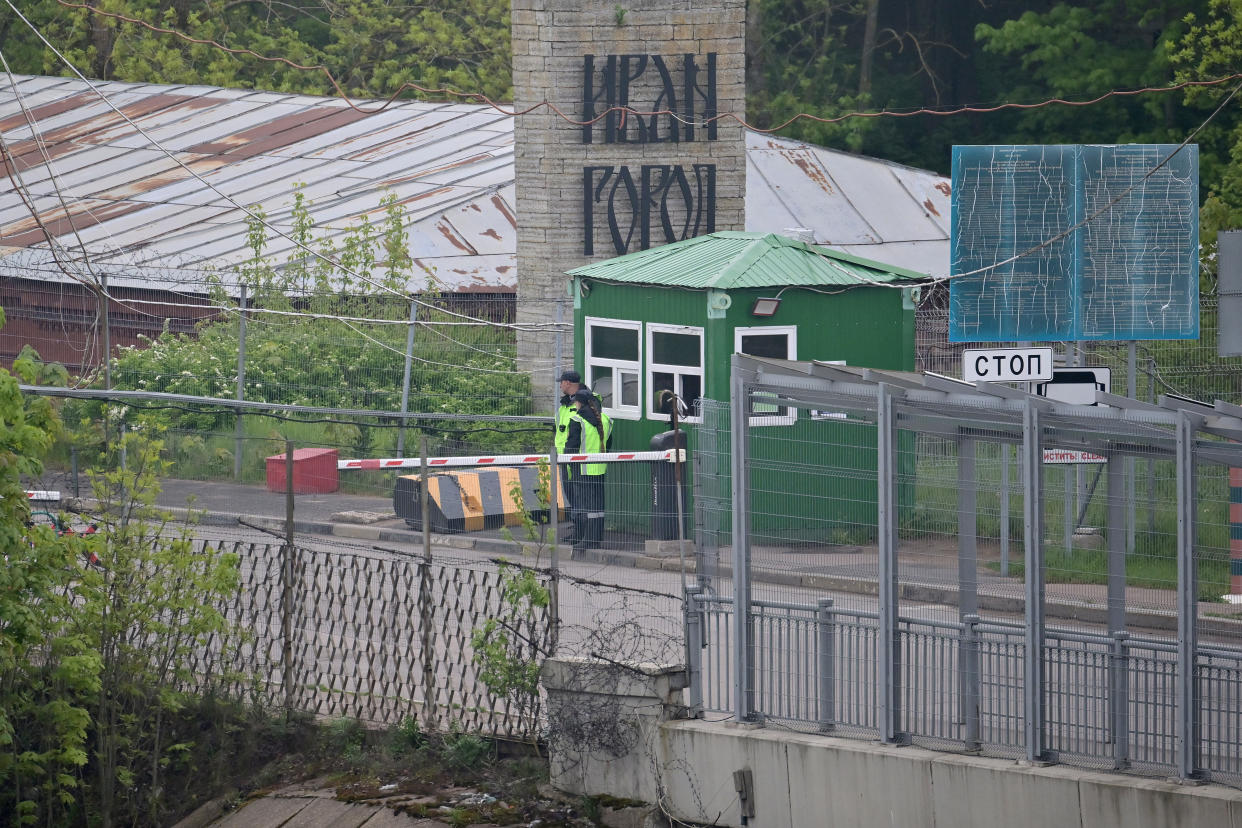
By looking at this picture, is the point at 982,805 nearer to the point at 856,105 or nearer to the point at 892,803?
the point at 892,803

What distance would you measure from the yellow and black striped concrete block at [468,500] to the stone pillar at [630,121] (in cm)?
623

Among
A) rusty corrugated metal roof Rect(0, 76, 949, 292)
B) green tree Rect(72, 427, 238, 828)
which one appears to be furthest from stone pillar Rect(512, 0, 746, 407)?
green tree Rect(72, 427, 238, 828)

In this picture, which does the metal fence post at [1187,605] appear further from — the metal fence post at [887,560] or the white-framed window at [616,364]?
the white-framed window at [616,364]

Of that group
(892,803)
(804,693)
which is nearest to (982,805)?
(892,803)

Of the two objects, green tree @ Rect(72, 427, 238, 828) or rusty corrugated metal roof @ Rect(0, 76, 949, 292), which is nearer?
green tree @ Rect(72, 427, 238, 828)

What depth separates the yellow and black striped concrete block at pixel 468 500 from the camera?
1168cm

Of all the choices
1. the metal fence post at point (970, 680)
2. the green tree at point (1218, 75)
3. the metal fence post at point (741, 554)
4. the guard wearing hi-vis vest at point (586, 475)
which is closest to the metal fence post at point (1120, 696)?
the metal fence post at point (970, 680)

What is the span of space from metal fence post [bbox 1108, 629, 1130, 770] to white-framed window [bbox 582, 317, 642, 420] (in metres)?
8.50

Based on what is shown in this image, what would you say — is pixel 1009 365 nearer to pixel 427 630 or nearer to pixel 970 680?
pixel 970 680

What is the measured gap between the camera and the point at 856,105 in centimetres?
4594

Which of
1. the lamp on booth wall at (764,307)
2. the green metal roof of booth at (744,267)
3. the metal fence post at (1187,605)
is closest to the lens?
the metal fence post at (1187,605)

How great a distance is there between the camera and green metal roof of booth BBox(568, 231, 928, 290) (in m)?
16.0

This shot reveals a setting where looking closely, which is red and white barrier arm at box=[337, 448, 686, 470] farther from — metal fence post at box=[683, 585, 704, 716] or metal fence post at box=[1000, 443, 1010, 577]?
metal fence post at box=[1000, 443, 1010, 577]

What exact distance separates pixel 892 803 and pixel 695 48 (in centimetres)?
1350
